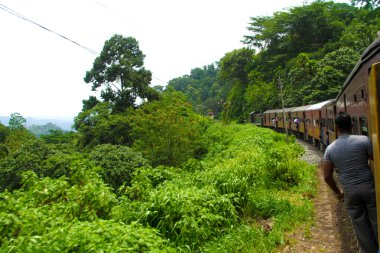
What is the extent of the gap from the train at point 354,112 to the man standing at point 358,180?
0.14 metres

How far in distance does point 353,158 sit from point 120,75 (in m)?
26.3

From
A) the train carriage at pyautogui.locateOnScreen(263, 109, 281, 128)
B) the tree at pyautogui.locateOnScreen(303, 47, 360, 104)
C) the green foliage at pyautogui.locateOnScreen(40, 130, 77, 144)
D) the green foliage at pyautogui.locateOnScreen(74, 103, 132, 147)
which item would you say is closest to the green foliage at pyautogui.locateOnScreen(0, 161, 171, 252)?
the green foliage at pyautogui.locateOnScreen(74, 103, 132, 147)

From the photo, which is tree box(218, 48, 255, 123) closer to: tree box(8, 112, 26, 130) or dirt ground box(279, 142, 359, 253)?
tree box(8, 112, 26, 130)

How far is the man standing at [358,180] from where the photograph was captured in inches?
134

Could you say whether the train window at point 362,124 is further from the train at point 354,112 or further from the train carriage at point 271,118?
the train carriage at point 271,118

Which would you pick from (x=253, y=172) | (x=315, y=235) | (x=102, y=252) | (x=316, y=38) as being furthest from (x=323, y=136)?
(x=316, y=38)

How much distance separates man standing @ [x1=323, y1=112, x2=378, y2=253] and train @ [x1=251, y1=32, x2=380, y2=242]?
5.6 inches

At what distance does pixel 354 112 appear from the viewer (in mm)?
6523

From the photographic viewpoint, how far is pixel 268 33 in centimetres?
4841

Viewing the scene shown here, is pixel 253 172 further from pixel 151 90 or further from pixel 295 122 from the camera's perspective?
pixel 151 90

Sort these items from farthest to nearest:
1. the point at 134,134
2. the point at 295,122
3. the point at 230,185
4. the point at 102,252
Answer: the point at 295,122, the point at 134,134, the point at 230,185, the point at 102,252

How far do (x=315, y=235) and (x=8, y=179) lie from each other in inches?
594

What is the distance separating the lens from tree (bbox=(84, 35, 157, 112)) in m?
27.6

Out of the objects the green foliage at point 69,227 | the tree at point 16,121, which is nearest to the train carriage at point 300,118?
the green foliage at point 69,227
